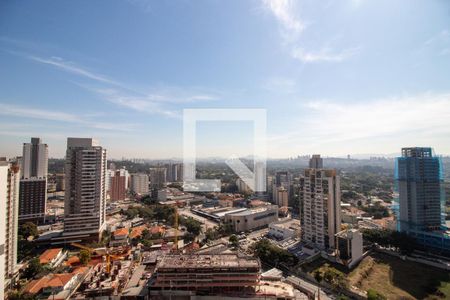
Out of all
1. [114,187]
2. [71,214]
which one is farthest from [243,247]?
[114,187]

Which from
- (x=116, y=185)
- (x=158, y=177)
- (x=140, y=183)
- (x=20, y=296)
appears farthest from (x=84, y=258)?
(x=158, y=177)

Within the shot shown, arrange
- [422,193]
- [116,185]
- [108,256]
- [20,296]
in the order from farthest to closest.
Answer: [116,185], [422,193], [108,256], [20,296]

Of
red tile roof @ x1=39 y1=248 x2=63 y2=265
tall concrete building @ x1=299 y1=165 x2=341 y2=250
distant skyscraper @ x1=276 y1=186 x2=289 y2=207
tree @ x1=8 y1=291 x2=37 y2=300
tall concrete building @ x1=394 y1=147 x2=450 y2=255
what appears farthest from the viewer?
distant skyscraper @ x1=276 y1=186 x2=289 y2=207

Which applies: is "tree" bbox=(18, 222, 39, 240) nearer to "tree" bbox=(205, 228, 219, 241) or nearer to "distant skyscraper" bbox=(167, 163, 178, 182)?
"tree" bbox=(205, 228, 219, 241)

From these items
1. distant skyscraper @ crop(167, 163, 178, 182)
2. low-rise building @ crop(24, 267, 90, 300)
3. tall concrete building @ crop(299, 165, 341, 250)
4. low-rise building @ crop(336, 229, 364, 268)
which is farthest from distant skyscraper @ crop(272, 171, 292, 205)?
low-rise building @ crop(24, 267, 90, 300)

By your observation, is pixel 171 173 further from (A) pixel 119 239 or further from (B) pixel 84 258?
(B) pixel 84 258

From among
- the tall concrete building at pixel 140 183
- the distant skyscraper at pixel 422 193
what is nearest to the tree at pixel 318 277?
the distant skyscraper at pixel 422 193

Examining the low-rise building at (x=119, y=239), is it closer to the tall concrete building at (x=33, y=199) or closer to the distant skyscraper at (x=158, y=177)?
the tall concrete building at (x=33, y=199)
